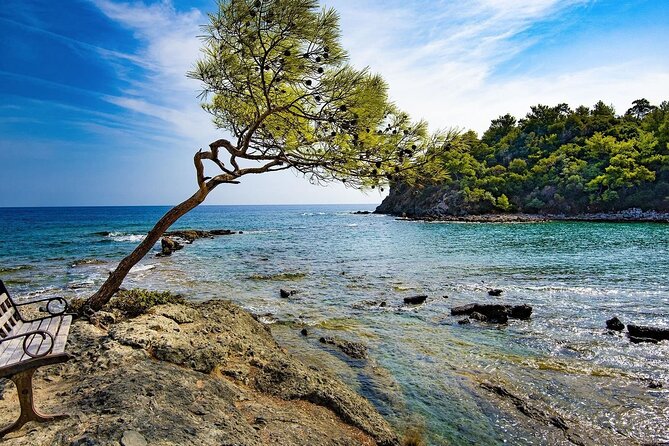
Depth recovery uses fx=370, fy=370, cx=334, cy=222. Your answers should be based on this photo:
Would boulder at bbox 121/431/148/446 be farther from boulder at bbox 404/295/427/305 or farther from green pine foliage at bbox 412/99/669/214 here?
→ green pine foliage at bbox 412/99/669/214

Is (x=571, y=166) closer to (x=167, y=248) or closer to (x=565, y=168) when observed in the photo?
(x=565, y=168)

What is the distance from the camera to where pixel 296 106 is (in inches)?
316

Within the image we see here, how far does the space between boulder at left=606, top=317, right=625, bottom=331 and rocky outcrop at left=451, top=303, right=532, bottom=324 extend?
218cm

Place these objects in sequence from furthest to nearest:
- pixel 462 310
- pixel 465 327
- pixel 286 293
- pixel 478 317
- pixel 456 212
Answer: pixel 456 212 < pixel 286 293 < pixel 462 310 < pixel 478 317 < pixel 465 327

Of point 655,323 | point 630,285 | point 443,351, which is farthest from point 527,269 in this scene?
point 443,351

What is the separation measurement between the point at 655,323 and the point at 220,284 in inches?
692

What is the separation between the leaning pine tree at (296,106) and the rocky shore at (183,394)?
247 cm

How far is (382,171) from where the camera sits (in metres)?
8.16

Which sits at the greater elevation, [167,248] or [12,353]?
[12,353]

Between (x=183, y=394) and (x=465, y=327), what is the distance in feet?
30.8

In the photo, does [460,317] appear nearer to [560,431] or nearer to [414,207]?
[560,431]

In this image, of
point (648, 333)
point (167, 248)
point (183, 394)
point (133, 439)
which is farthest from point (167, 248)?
point (648, 333)

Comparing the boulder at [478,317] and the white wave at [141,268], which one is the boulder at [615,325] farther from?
the white wave at [141,268]

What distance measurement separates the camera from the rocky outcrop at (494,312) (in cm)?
1231
